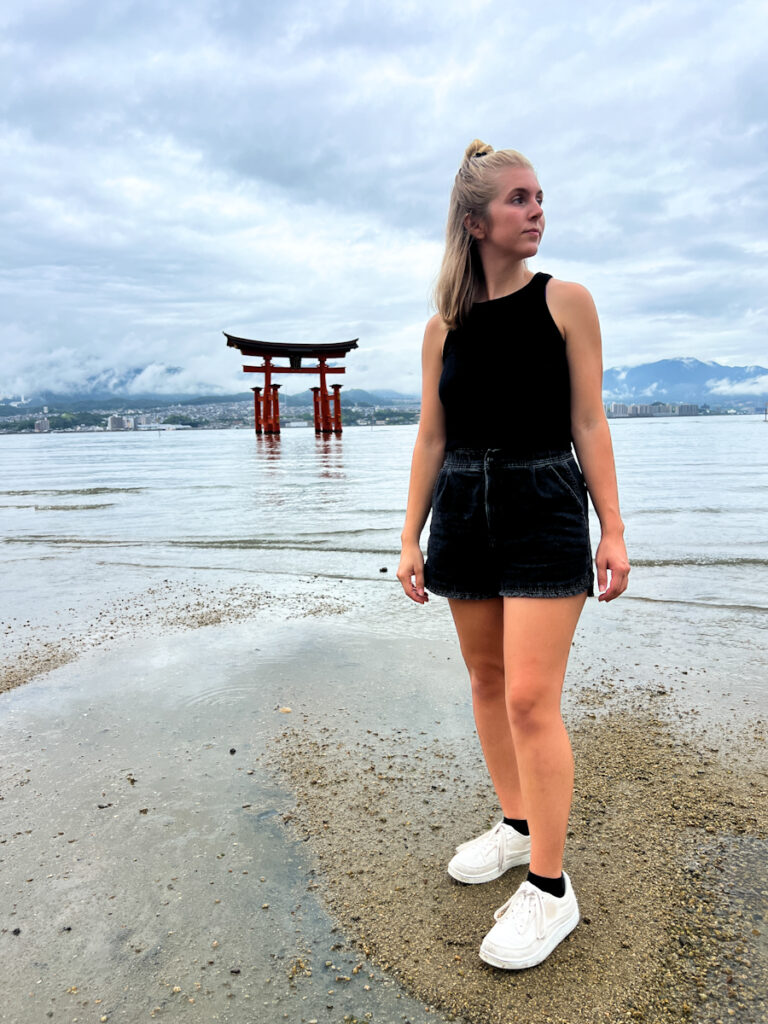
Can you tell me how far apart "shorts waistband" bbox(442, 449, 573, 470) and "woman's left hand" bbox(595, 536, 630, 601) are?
0.24 meters

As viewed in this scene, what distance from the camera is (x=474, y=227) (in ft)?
5.86

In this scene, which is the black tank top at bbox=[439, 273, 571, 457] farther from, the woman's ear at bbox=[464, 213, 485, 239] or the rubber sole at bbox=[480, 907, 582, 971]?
the rubber sole at bbox=[480, 907, 582, 971]

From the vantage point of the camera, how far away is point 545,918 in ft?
5.41

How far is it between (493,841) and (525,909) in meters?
0.31

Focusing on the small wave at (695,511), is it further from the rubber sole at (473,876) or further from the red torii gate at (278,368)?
the red torii gate at (278,368)

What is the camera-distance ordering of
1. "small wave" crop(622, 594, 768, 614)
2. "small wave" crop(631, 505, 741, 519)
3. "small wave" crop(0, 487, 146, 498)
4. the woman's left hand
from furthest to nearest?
"small wave" crop(0, 487, 146, 498)
"small wave" crop(631, 505, 741, 519)
"small wave" crop(622, 594, 768, 614)
the woman's left hand

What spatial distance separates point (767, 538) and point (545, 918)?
6.73 metres

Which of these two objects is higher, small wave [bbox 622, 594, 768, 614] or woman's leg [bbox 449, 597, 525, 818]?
woman's leg [bbox 449, 597, 525, 818]

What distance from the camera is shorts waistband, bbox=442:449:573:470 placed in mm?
1706

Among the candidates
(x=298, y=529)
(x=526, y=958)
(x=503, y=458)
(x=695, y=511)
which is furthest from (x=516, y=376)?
(x=695, y=511)

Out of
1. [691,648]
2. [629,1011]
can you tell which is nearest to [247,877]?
[629,1011]

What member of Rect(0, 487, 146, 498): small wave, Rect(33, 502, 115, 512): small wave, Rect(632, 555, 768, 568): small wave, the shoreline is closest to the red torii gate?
Rect(0, 487, 146, 498): small wave

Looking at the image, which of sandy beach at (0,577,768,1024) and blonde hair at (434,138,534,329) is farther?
blonde hair at (434,138,534,329)

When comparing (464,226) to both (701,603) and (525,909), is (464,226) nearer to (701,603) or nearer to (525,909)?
(525,909)
